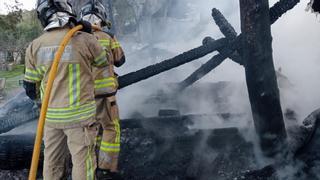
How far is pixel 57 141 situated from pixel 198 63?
6046mm

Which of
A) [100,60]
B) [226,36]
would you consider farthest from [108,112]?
[226,36]

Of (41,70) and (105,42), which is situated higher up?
(105,42)

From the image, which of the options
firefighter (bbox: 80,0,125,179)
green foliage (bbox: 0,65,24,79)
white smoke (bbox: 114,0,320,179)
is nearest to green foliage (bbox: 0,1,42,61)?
green foliage (bbox: 0,65,24,79)

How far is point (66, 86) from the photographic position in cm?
302

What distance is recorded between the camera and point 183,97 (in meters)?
5.73

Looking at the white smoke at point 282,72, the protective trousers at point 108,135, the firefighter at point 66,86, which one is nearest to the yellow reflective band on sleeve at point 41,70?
the firefighter at point 66,86

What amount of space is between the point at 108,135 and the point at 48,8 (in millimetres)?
1582

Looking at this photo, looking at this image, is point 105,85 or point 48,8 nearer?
point 48,8

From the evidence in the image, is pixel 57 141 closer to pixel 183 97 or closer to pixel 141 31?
pixel 183 97

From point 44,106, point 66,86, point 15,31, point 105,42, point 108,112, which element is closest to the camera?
point 44,106

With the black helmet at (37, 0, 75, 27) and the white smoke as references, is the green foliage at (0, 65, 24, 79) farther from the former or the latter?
the black helmet at (37, 0, 75, 27)

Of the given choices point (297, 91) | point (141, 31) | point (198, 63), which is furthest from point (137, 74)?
point (141, 31)

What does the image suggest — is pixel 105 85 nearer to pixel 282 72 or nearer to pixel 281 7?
pixel 281 7

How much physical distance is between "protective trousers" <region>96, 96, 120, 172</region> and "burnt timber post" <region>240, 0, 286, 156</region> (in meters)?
1.60
